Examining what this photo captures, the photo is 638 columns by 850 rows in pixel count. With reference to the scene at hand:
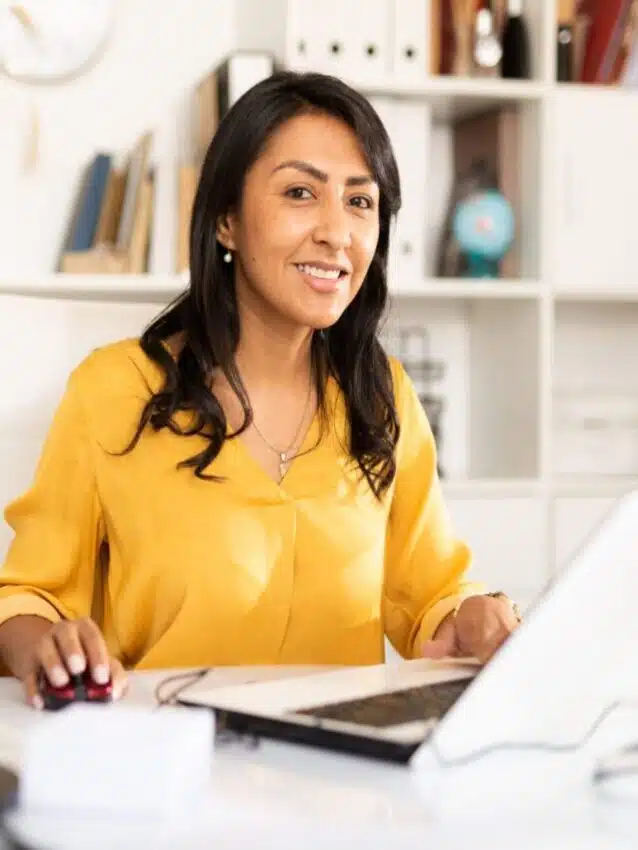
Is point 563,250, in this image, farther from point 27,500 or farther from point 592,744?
point 592,744

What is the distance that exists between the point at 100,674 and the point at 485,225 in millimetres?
2128

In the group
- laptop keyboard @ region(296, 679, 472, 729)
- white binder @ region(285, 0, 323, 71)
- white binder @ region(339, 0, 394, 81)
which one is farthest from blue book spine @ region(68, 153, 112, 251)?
laptop keyboard @ region(296, 679, 472, 729)

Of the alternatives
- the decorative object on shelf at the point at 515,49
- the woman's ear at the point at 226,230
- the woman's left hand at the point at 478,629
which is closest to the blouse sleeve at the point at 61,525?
the woman's ear at the point at 226,230

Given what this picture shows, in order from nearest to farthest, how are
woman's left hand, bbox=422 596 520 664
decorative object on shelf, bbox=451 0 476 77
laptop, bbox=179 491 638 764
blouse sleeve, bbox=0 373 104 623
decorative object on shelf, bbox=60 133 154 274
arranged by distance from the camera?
laptop, bbox=179 491 638 764, woman's left hand, bbox=422 596 520 664, blouse sleeve, bbox=0 373 104 623, decorative object on shelf, bbox=60 133 154 274, decorative object on shelf, bbox=451 0 476 77

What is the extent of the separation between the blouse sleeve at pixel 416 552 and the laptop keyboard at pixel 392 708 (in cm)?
59

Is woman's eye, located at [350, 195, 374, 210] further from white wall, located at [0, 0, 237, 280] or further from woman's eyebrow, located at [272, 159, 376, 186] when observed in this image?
white wall, located at [0, 0, 237, 280]

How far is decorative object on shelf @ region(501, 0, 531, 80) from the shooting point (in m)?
3.17

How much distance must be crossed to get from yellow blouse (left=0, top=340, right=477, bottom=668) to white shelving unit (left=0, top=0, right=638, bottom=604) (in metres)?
1.28

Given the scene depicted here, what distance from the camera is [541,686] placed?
38.7 inches

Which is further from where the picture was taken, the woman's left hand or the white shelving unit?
the white shelving unit

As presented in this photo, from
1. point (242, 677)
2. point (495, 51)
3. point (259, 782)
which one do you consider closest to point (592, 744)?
point (259, 782)

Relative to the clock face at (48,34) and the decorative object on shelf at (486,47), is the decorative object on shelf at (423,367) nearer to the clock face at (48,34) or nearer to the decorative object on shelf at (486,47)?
the decorative object on shelf at (486,47)

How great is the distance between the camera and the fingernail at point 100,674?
1204 mm

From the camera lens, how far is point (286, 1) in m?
2.97
